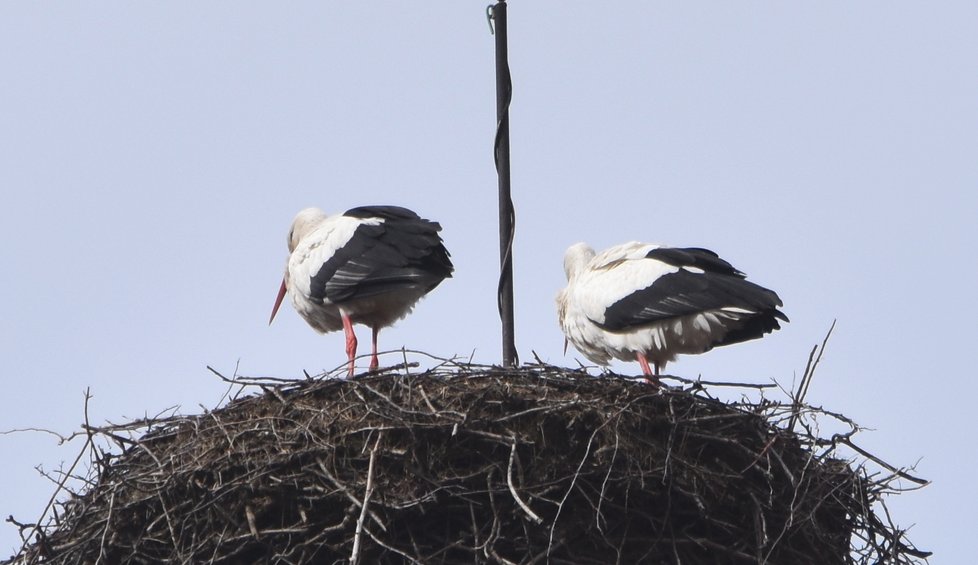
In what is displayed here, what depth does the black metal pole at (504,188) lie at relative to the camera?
20.6 ft

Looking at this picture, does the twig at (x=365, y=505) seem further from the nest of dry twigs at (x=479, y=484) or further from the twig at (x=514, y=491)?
the twig at (x=514, y=491)

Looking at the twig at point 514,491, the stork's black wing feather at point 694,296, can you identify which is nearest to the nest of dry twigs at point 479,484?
the twig at point 514,491

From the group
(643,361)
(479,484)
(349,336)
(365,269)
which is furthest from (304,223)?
(479,484)

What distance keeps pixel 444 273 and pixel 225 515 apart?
2013mm

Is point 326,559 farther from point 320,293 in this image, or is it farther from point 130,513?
point 320,293

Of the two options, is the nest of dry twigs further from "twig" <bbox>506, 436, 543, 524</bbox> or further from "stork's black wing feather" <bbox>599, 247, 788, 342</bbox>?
"stork's black wing feather" <bbox>599, 247, 788, 342</bbox>

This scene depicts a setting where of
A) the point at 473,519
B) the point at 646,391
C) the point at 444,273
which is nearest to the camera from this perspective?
the point at 473,519

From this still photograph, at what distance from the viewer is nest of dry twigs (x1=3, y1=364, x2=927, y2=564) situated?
17.7 feet

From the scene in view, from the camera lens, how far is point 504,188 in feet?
21.0

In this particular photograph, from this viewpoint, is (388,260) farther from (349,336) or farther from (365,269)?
(349,336)

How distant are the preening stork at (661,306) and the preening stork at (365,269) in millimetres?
656

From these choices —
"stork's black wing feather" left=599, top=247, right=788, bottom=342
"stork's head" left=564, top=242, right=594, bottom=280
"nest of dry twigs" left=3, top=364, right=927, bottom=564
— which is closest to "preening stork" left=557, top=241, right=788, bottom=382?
"stork's black wing feather" left=599, top=247, right=788, bottom=342

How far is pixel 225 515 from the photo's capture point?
553 cm

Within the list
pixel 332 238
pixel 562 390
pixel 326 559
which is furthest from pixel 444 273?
pixel 326 559
